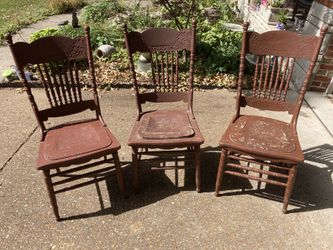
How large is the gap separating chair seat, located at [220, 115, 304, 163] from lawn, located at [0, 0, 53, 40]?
591 centimetres

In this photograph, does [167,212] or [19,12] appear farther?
[19,12]

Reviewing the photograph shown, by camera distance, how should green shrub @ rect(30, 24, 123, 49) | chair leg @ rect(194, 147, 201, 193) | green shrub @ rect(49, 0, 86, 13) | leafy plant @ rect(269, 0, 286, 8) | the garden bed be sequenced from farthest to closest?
green shrub @ rect(49, 0, 86, 13)
green shrub @ rect(30, 24, 123, 49)
leafy plant @ rect(269, 0, 286, 8)
the garden bed
chair leg @ rect(194, 147, 201, 193)

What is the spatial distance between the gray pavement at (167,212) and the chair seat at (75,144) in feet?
1.95

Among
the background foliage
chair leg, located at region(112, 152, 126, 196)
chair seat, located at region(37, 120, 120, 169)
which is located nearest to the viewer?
chair seat, located at region(37, 120, 120, 169)

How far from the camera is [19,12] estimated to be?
8.76 m

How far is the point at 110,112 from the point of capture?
162 inches

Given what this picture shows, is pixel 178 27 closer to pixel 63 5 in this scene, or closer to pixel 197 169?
pixel 197 169

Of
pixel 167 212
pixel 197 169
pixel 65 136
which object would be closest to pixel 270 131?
pixel 197 169

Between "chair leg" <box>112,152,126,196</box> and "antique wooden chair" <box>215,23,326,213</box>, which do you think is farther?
"chair leg" <box>112,152,126,196</box>

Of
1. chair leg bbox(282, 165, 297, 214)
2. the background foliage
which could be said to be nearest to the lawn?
the background foliage

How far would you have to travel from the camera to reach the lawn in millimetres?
7309

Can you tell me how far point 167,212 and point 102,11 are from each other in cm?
625

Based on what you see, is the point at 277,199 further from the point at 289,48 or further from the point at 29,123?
the point at 29,123

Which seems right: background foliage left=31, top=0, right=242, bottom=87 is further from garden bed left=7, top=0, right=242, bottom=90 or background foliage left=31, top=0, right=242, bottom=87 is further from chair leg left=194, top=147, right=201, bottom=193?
chair leg left=194, top=147, right=201, bottom=193
